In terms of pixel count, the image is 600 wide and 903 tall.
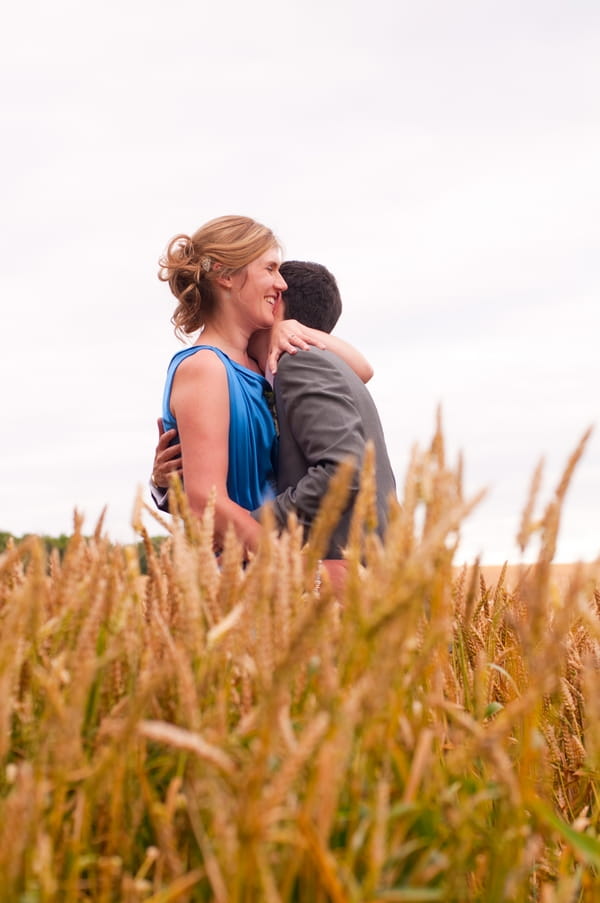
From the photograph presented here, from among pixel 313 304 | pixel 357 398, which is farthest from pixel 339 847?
pixel 313 304

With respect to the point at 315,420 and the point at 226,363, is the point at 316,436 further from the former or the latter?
the point at 226,363

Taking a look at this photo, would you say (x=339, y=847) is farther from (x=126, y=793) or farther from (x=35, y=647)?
(x=35, y=647)

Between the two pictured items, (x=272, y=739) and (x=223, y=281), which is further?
(x=223, y=281)

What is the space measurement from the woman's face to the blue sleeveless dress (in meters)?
0.26

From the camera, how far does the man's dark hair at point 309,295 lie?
4578 mm

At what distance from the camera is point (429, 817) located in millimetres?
1250

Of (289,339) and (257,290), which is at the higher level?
(257,290)

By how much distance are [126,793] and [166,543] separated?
0.58m

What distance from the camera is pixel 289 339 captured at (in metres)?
4.00

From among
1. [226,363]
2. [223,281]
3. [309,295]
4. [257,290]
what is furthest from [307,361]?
[309,295]

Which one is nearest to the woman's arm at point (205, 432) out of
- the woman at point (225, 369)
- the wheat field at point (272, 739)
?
the woman at point (225, 369)

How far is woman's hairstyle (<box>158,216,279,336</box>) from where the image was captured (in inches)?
163

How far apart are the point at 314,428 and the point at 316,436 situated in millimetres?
32

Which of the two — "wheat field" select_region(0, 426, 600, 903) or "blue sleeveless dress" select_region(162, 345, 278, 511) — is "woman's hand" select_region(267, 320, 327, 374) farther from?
"wheat field" select_region(0, 426, 600, 903)
